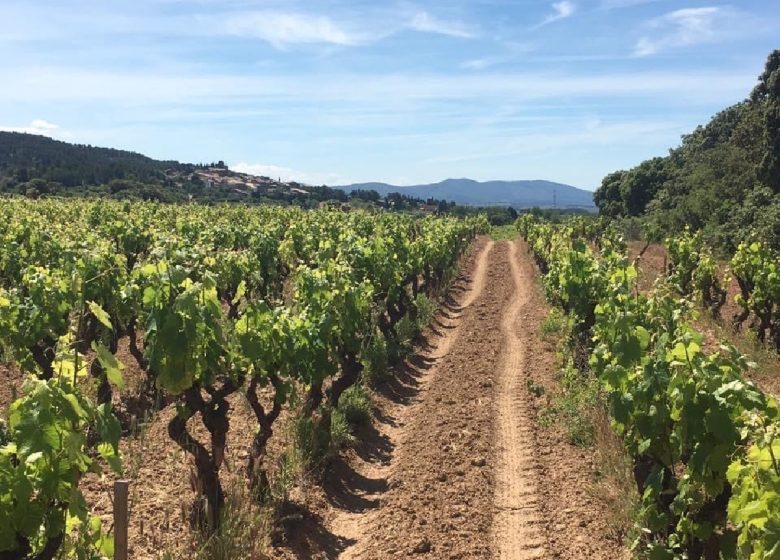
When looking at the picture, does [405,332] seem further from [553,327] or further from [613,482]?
[613,482]

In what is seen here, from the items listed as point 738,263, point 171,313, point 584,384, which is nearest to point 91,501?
point 171,313

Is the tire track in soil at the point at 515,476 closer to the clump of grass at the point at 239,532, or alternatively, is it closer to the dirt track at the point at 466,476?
the dirt track at the point at 466,476

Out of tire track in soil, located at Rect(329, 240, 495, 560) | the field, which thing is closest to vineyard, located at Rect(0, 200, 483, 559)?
the field

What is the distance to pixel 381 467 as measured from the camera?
844 cm

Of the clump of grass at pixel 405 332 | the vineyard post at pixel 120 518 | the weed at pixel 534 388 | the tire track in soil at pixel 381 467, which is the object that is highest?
Result: the vineyard post at pixel 120 518

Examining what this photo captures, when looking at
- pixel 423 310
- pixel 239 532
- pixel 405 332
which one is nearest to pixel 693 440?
pixel 239 532

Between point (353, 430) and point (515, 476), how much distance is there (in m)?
2.46

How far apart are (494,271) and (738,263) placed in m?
15.0

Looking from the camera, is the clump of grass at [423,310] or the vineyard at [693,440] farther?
the clump of grass at [423,310]

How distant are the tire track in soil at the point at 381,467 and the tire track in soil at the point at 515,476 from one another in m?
1.29

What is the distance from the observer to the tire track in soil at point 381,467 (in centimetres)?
668

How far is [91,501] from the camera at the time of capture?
21.4 feet

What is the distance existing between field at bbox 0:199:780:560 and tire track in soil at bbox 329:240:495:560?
36 mm

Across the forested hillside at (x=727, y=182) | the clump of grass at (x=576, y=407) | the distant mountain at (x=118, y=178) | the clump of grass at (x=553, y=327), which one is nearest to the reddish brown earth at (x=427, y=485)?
the clump of grass at (x=576, y=407)
